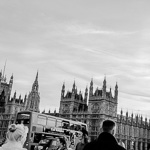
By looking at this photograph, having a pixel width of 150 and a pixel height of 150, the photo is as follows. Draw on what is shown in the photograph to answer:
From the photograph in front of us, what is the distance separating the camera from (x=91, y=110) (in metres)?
76.6

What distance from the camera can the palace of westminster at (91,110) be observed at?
246 ft

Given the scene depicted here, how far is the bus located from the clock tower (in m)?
43.3

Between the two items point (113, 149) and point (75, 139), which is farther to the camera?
point (75, 139)

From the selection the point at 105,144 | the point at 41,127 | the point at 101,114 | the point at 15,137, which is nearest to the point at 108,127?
the point at 105,144

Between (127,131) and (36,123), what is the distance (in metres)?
58.7

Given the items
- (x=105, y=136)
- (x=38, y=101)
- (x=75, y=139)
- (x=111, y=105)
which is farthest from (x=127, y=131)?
(x=105, y=136)

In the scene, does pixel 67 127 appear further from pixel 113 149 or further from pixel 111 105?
pixel 111 105

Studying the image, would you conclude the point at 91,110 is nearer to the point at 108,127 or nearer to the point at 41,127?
the point at 41,127

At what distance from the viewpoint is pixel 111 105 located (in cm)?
7656

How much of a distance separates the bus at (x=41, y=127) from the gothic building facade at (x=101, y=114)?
131 ft

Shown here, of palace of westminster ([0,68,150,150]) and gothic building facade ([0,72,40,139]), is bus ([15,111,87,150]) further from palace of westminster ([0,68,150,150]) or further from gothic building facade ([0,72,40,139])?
gothic building facade ([0,72,40,139])

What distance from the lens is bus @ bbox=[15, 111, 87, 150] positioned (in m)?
26.8

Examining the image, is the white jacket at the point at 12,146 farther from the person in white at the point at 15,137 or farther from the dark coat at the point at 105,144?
the dark coat at the point at 105,144

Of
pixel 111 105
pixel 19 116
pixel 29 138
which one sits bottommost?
pixel 29 138
